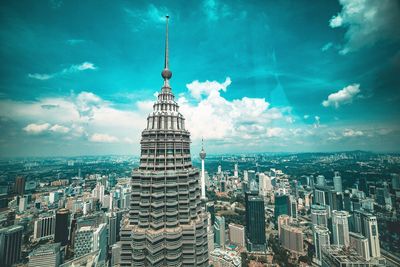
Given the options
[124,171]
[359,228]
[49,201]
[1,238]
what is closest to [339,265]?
[359,228]

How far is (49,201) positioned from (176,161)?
5653 cm

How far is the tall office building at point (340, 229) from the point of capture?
A: 3144 centimetres

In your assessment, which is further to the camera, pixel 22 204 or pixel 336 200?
pixel 336 200

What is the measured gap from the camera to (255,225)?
130ft

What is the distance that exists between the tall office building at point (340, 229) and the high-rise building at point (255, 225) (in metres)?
12.3

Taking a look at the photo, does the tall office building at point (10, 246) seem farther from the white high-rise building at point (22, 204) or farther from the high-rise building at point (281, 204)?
the high-rise building at point (281, 204)

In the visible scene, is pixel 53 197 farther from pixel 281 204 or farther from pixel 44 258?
pixel 281 204

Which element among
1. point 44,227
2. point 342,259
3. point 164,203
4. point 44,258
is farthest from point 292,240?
point 44,227

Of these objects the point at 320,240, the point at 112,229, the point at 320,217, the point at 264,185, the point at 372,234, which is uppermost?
the point at 372,234

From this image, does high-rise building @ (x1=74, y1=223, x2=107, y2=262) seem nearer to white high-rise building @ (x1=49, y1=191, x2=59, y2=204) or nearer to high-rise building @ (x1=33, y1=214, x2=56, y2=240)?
high-rise building @ (x1=33, y1=214, x2=56, y2=240)

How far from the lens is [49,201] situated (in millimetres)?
50375

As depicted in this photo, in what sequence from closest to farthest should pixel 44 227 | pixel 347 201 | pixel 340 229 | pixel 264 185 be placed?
pixel 340 229 → pixel 44 227 → pixel 347 201 → pixel 264 185

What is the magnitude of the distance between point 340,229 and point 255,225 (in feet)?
48.3

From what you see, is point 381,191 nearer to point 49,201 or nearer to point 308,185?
point 308,185
